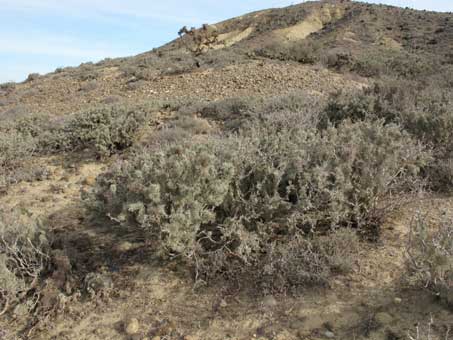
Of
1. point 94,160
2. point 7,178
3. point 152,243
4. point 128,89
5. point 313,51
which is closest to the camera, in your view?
point 152,243

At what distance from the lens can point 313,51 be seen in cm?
1429

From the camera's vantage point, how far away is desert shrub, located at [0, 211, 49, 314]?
3.11 m

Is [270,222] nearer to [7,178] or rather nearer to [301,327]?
[301,327]

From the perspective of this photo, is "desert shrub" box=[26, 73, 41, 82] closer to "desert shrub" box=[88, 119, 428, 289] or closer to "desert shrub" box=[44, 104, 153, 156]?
"desert shrub" box=[44, 104, 153, 156]

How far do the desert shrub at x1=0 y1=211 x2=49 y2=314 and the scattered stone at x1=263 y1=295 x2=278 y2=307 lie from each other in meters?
1.80

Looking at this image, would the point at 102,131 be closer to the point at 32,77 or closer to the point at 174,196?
the point at 174,196

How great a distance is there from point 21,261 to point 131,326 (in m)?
1.15

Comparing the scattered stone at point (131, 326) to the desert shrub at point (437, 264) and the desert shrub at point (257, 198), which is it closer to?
the desert shrub at point (257, 198)

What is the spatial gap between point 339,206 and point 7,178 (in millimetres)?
4757

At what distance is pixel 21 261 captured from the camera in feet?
10.7

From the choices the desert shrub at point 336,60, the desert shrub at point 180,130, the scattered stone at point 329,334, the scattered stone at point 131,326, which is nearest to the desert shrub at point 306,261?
the scattered stone at point 329,334

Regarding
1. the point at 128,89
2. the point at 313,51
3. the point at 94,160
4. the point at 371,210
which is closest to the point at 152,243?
the point at 371,210

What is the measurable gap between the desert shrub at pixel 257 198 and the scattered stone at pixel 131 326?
1.88 feet

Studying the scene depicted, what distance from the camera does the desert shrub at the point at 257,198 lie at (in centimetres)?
320
